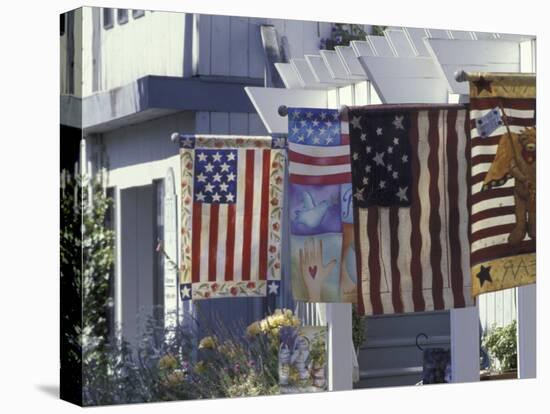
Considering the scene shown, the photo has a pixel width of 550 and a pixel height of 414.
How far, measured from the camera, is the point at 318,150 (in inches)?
386

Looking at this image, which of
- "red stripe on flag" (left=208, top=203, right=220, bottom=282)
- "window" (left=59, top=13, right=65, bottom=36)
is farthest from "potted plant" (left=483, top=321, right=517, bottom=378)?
"window" (left=59, top=13, right=65, bottom=36)

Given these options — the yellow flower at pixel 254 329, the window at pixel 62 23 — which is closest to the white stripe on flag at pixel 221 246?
the yellow flower at pixel 254 329

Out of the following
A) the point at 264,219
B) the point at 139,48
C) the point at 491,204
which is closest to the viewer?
the point at 139,48

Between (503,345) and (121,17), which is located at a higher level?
(121,17)

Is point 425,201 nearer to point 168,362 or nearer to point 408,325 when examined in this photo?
point 408,325

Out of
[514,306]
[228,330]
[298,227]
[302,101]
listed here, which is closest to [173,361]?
[228,330]

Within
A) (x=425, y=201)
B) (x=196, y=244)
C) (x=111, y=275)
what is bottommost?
(x=111, y=275)

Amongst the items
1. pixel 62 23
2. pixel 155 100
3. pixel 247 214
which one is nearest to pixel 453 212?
pixel 247 214

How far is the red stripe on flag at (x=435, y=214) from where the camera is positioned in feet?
32.6

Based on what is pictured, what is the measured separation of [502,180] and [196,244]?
242cm

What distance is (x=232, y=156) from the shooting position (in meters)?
9.62

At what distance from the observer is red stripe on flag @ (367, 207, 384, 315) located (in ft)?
32.2

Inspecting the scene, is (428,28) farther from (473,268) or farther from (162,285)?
(162,285)

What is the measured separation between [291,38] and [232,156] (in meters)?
1.02
